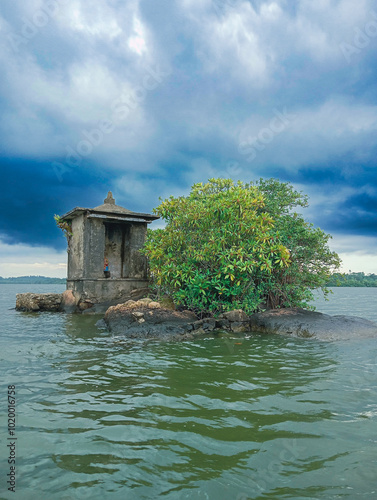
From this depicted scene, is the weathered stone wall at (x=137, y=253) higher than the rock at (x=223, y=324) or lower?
higher

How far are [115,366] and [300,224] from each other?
9.29 meters

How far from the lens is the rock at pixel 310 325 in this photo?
9734 millimetres

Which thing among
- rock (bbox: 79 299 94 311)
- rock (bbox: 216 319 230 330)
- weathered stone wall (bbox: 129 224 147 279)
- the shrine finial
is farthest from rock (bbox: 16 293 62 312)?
rock (bbox: 216 319 230 330)

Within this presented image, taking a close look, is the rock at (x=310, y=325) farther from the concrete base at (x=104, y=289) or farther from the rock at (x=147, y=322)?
the concrete base at (x=104, y=289)

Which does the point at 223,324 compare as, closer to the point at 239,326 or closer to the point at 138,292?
the point at 239,326

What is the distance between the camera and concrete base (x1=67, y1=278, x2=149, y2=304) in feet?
52.7

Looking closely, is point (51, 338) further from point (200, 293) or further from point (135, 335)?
point (200, 293)

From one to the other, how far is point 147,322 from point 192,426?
667cm

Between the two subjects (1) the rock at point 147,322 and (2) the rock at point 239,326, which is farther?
(2) the rock at point 239,326

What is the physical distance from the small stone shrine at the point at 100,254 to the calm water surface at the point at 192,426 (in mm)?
8644

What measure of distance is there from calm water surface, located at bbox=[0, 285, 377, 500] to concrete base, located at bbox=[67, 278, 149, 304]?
8485 millimetres

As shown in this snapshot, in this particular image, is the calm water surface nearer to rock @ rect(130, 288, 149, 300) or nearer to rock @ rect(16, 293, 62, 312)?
rock @ rect(130, 288, 149, 300)

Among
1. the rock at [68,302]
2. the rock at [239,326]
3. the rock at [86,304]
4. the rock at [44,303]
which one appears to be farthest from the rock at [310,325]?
the rock at [44,303]

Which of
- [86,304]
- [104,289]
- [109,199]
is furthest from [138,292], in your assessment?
[109,199]
